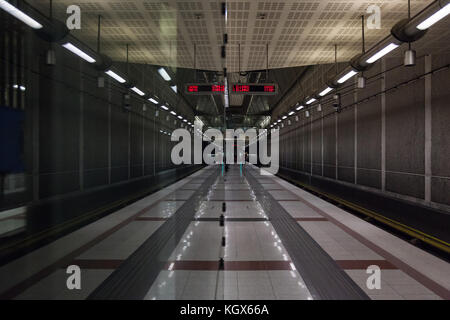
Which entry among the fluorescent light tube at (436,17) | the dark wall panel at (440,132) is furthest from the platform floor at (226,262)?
the fluorescent light tube at (436,17)

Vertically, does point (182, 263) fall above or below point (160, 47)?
below

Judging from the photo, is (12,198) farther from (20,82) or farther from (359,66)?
(359,66)

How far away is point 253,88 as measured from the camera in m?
10.2

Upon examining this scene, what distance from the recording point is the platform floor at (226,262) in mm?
4141

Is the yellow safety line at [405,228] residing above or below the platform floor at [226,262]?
above

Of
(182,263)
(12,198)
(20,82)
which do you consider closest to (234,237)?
(182,263)

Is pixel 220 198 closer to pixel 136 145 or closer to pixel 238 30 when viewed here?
pixel 136 145

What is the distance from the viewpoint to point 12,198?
7.09m

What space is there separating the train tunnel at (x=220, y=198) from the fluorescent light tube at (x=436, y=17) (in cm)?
4

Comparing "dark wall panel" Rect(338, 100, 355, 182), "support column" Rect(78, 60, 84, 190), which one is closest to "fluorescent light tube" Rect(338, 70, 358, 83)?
"dark wall panel" Rect(338, 100, 355, 182)

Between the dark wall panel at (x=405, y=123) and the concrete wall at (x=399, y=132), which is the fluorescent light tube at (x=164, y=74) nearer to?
the concrete wall at (x=399, y=132)

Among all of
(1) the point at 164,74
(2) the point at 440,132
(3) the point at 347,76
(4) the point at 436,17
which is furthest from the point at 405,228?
(1) the point at 164,74

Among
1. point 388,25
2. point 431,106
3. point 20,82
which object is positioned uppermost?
point 388,25

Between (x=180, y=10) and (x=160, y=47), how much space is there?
115 inches
